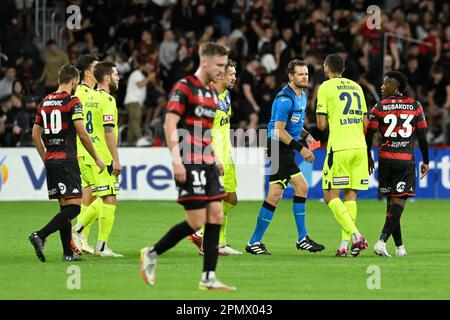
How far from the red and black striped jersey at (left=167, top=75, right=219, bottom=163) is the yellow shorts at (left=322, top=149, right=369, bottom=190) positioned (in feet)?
11.5

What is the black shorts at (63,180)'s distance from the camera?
41.6 ft

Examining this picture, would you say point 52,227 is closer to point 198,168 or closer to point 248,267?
point 248,267

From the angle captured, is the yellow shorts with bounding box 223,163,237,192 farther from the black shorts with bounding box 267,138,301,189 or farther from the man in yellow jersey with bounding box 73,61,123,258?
the man in yellow jersey with bounding box 73,61,123,258

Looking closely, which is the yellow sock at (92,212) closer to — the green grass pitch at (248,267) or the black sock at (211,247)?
the green grass pitch at (248,267)

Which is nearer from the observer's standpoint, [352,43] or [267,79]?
[267,79]

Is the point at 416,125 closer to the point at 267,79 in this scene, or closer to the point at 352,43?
the point at 267,79

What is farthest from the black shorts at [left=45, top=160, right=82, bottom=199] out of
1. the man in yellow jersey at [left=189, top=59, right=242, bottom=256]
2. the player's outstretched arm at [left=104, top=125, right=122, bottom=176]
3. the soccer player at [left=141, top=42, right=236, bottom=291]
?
the soccer player at [left=141, top=42, right=236, bottom=291]

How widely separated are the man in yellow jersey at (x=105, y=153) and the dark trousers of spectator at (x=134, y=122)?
1095 cm

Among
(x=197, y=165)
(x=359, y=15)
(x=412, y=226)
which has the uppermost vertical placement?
(x=359, y=15)

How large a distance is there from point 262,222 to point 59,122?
300 centimetres

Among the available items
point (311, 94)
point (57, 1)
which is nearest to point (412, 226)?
point (311, 94)

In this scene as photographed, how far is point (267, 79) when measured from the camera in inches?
1002

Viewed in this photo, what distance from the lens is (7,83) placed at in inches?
1001
